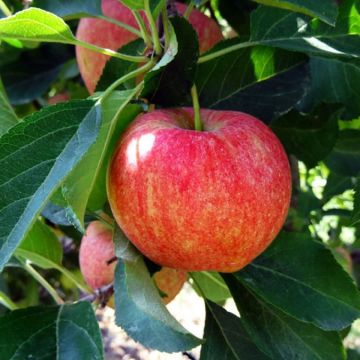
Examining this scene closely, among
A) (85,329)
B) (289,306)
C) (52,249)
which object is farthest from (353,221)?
(52,249)

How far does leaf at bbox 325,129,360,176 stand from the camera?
1149 mm

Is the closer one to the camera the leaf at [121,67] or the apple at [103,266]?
the leaf at [121,67]

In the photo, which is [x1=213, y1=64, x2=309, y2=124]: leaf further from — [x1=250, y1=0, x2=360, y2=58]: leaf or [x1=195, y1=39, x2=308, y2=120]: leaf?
[x1=250, y1=0, x2=360, y2=58]: leaf

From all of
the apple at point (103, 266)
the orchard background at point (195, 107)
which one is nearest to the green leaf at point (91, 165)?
the orchard background at point (195, 107)

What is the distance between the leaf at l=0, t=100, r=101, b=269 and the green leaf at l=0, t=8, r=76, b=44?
0.09 meters

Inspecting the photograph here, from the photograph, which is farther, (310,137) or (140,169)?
(310,137)

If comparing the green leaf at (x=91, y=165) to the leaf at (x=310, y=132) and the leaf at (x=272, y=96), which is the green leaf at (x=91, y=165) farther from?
the leaf at (x=310, y=132)

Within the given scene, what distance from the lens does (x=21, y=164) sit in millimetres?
673

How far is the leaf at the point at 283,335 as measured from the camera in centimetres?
89

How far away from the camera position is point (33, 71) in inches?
57.9

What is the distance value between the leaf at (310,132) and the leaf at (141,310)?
37 cm

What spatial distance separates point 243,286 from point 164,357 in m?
0.91

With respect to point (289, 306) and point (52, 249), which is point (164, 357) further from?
point (289, 306)

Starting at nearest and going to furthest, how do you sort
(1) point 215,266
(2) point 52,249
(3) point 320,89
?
(1) point 215,266 → (3) point 320,89 → (2) point 52,249
